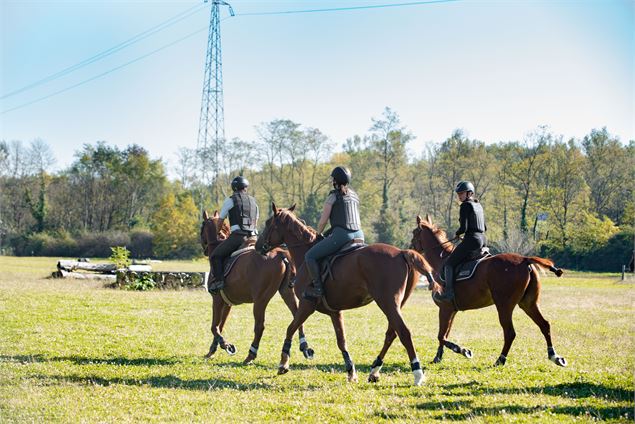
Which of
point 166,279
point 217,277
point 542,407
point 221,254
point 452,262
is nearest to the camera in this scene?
point 542,407

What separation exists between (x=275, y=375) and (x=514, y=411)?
425 centimetres

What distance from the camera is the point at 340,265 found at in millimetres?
10242

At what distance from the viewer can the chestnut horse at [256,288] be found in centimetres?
1192

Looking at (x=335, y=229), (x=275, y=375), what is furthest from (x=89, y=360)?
(x=335, y=229)

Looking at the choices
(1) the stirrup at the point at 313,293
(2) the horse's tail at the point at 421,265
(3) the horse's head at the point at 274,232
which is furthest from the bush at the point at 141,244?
(2) the horse's tail at the point at 421,265

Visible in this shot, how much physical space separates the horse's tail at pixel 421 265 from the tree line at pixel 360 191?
144 feet

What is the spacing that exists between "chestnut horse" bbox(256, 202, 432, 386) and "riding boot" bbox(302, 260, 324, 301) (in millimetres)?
118

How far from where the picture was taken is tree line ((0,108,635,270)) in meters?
56.9

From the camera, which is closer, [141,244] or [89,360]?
[89,360]

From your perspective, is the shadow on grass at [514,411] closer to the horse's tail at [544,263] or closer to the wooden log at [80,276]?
the horse's tail at [544,263]

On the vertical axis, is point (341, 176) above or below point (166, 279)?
above

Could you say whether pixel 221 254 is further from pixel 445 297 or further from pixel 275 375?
pixel 445 297

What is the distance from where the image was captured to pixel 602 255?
54781 mm

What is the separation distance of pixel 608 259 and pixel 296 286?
2009 inches
